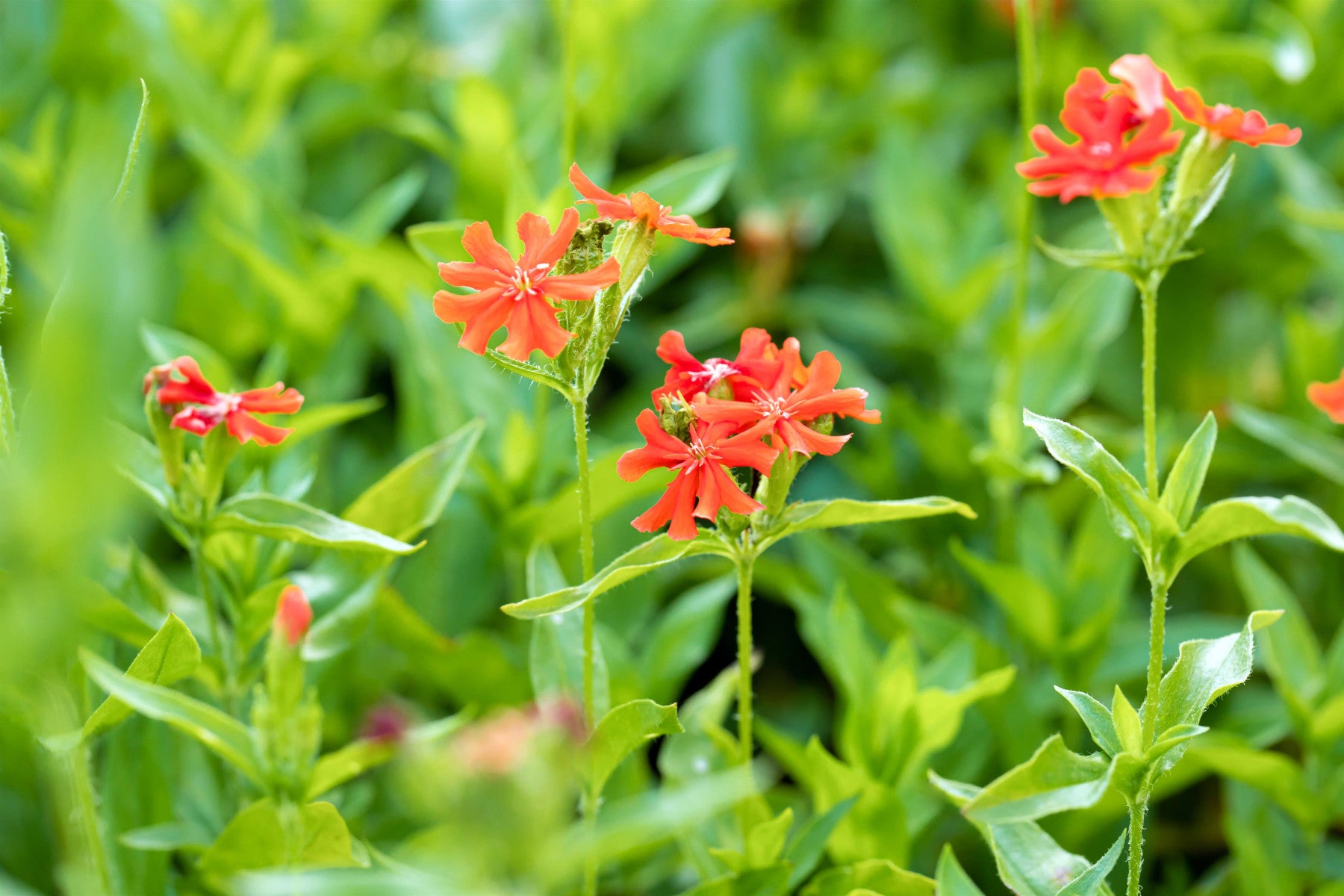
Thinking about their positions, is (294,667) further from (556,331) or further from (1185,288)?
(1185,288)

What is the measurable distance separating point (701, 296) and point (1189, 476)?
45.8 inches

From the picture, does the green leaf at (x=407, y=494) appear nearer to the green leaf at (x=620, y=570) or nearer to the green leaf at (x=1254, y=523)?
the green leaf at (x=620, y=570)

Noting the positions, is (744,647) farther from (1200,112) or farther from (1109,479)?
(1200,112)

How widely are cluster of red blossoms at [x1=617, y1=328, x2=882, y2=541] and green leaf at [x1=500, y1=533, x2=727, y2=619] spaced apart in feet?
0.11

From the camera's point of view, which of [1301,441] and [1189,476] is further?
[1301,441]

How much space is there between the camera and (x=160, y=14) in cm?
177

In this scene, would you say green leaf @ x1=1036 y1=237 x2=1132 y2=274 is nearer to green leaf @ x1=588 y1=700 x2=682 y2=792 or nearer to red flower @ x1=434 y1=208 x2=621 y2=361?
red flower @ x1=434 y1=208 x2=621 y2=361

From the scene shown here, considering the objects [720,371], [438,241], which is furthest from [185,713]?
[438,241]

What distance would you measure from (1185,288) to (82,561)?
5.92 ft

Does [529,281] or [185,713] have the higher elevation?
[529,281]

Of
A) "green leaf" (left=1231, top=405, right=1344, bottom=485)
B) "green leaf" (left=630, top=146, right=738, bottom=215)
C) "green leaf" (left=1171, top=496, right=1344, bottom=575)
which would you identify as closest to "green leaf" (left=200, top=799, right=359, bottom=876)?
"green leaf" (left=1171, top=496, right=1344, bottom=575)

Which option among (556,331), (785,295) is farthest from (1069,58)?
(556,331)

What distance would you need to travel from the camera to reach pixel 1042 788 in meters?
0.92

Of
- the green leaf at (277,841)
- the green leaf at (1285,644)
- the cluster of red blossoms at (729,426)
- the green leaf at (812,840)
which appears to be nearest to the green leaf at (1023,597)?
the green leaf at (1285,644)
